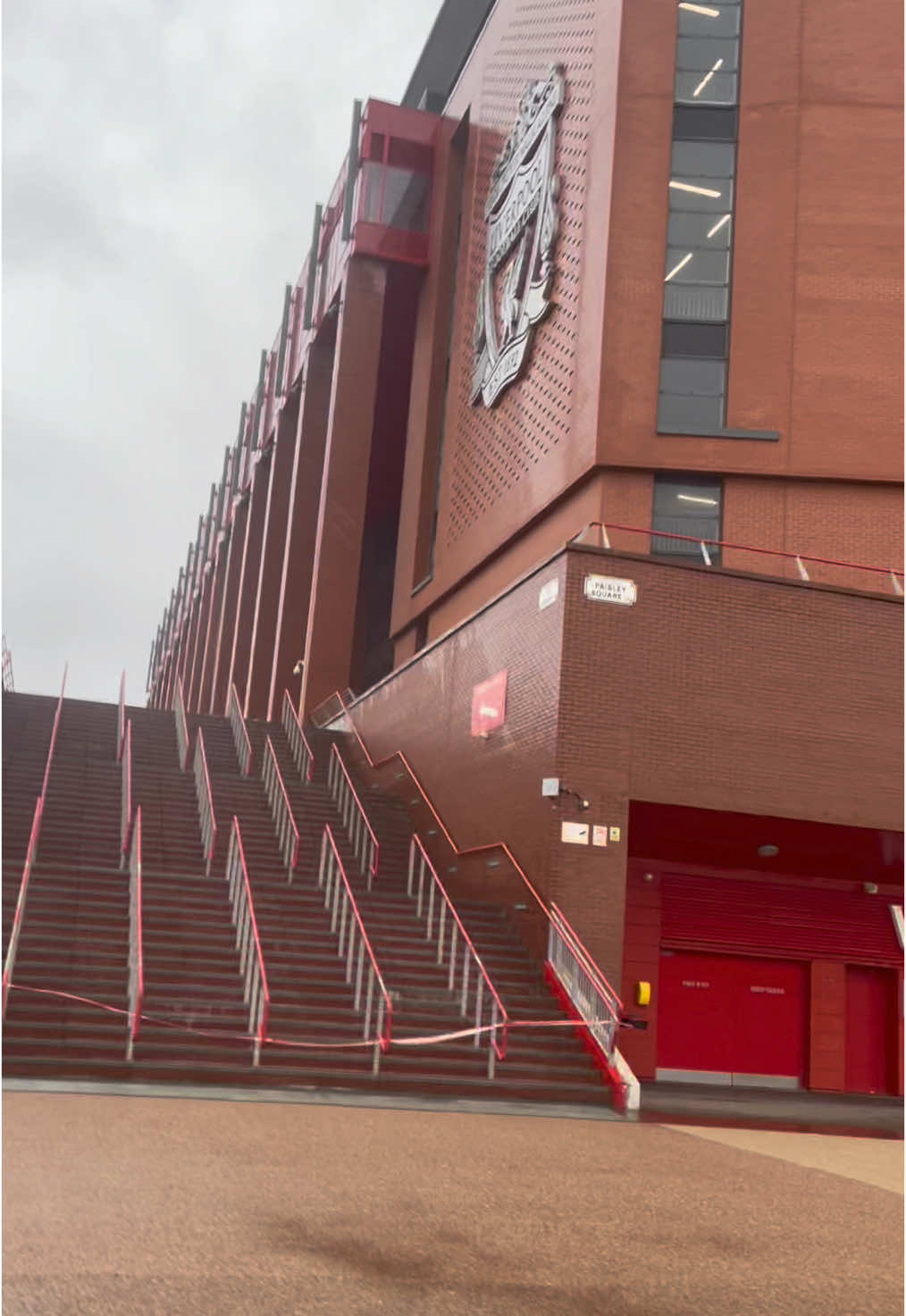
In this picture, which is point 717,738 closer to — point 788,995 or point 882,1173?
point 788,995

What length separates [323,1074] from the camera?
11.4 m

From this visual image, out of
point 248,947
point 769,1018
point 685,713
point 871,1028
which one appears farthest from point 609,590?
point 871,1028

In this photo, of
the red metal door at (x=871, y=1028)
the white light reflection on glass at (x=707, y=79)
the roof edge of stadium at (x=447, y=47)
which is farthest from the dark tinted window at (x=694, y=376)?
the roof edge of stadium at (x=447, y=47)

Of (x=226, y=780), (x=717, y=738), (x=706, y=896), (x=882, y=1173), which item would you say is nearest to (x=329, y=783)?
(x=226, y=780)

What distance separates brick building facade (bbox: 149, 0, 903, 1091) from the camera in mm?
15328

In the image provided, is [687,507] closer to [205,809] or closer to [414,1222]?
[205,809]

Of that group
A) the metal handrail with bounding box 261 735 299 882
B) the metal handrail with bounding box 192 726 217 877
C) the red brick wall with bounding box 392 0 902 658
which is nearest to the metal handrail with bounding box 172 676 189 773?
the metal handrail with bounding box 192 726 217 877

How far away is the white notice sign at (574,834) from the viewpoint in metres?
14.5

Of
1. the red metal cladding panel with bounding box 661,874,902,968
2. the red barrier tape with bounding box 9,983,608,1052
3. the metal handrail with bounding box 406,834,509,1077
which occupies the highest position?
the red metal cladding panel with bounding box 661,874,902,968

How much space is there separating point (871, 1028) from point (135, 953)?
12128 mm

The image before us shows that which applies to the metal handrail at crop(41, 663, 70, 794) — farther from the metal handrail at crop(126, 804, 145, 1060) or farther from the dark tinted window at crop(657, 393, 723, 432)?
the dark tinted window at crop(657, 393, 723, 432)

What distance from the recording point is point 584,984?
13.5m

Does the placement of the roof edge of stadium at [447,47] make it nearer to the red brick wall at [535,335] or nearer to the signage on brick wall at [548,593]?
the red brick wall at [535,335]

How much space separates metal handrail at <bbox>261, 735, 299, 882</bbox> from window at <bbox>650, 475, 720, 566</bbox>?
711cm
